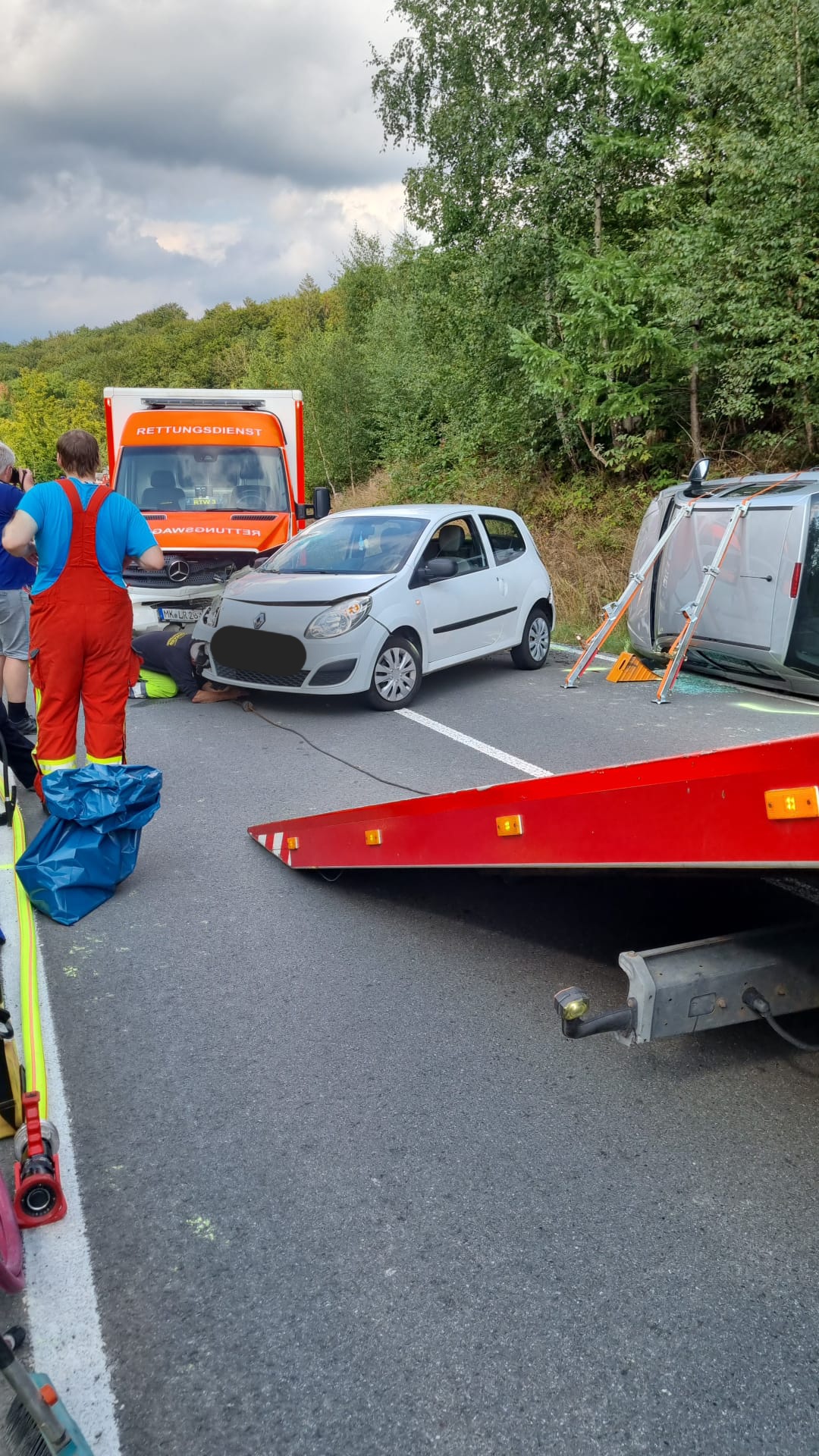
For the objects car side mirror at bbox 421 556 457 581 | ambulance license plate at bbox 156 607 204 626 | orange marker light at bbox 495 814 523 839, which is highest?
car side mirror at bbox 421 556 457 581

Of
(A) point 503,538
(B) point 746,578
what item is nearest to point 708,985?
(B) point 746,578

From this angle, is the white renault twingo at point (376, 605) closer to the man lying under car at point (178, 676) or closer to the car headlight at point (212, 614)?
the car headlight at point (212, 614)

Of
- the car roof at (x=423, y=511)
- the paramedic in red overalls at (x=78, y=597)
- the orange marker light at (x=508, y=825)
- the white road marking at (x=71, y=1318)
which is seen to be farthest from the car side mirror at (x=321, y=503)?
the white road marking at (x=71, y=1318)

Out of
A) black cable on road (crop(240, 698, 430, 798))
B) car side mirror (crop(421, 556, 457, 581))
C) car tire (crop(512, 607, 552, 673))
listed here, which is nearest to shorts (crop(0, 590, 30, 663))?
black cable on road (crop(240, 698, 430, 798))

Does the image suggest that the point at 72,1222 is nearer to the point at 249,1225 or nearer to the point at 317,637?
the point at 249,1225

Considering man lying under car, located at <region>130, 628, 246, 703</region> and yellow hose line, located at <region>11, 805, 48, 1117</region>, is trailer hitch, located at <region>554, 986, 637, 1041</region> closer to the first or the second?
yellow hose line, located at <region>11, 805, 48, 1117</region>

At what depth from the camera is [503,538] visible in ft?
33.6

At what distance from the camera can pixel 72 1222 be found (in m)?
2.53

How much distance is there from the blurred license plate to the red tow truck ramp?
6.65 m

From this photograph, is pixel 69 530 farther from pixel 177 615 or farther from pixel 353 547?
pixel 177 615

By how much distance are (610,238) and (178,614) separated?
12500 millimetres

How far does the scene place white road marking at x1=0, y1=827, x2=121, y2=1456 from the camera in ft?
6.50

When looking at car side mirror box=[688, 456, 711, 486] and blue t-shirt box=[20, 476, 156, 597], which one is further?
car side mirror box=[688, 456, 711, 486]

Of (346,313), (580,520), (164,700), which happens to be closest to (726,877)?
(164,700)
